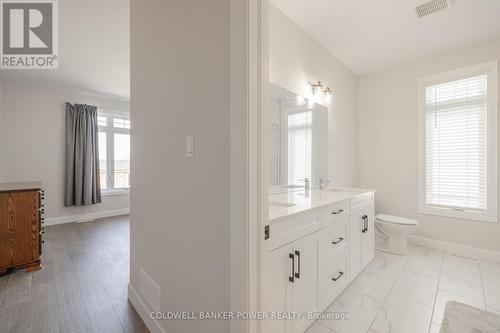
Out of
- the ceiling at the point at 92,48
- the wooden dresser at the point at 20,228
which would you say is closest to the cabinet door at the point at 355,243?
the ceiling at the point at 92,48

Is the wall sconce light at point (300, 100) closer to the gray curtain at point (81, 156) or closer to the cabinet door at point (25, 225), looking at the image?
the cabinet door at point (25, 225)

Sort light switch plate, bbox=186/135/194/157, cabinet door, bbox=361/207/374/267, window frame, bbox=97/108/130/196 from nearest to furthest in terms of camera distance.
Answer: light switch plate, bbox=186/135/194/157 < cabinet door, bbox=361/207/374/267 < window frame, bbox=97/108/130/196

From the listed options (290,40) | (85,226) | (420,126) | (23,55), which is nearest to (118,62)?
(23,55)

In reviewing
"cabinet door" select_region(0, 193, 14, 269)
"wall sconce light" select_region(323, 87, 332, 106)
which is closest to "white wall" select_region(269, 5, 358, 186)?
"wall sconce light" select_region(323, 87, 332, 106)

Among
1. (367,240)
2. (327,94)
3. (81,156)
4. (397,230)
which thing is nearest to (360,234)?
(367,240)

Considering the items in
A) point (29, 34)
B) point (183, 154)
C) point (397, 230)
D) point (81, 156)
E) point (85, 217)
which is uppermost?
point (29, 34)

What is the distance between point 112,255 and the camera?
2801mm

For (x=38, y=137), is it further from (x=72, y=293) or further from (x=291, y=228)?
(x=291, y=228)

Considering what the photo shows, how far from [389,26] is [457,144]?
184cm

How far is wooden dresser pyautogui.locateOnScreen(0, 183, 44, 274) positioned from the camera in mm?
2201

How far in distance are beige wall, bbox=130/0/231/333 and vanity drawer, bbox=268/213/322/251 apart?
1.05 feet

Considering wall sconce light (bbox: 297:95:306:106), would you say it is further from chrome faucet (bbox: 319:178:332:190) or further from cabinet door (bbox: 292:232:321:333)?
cabinet door (bbox: 292:232:321:333)

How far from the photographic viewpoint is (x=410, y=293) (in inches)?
78.8

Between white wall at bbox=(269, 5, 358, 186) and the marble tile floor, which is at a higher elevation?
white wall at bbox=(269, 5, 358, 186)
